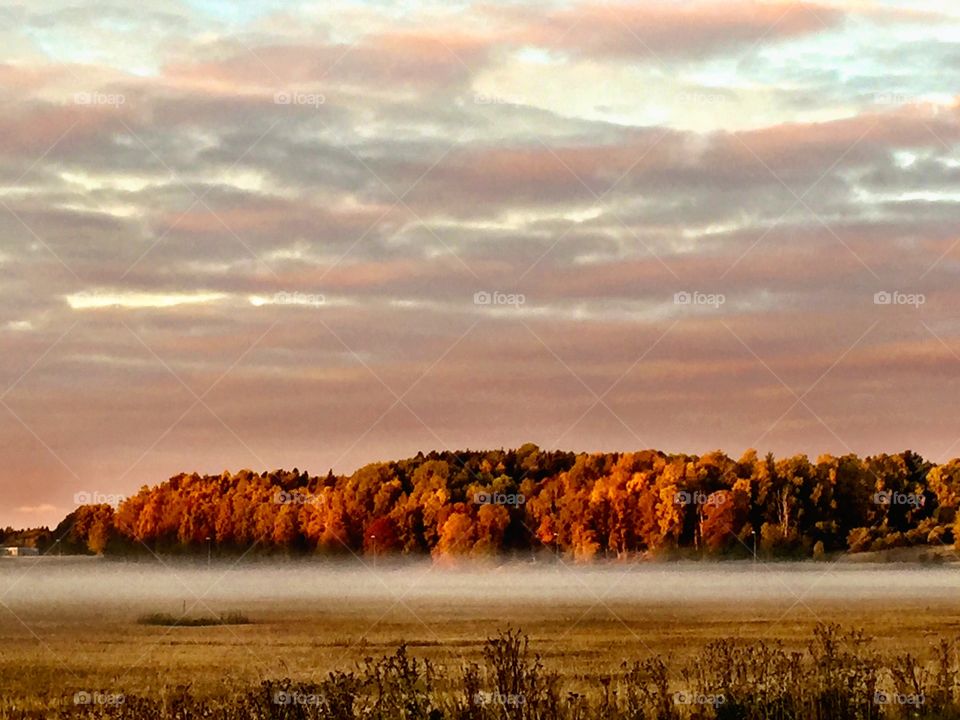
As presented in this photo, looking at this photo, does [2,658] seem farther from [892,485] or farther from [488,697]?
[892,485]

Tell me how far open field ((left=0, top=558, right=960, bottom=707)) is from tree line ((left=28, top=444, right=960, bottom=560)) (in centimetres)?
481

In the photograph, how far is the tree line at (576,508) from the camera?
306 feet

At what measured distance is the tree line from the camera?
9312cm

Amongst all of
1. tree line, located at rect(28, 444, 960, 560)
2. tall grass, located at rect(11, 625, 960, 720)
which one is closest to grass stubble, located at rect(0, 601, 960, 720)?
tall grass, located at rect(11, 625, 960, 720)

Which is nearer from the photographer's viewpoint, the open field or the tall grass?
the tall grass

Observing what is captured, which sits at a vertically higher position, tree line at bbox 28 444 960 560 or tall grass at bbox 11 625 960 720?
tree line at bbox 28 444 960 560

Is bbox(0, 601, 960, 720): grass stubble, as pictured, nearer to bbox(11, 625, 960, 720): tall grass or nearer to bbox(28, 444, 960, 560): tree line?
bbox(11, 625, 960, 720): tall grass

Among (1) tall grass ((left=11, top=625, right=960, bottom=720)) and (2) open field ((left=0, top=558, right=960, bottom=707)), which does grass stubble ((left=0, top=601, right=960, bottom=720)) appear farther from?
(2) open field ((left=0, top=558, right=960, bottom=707))

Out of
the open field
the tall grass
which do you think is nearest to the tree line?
the open field

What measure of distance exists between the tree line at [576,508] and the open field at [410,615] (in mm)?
4814

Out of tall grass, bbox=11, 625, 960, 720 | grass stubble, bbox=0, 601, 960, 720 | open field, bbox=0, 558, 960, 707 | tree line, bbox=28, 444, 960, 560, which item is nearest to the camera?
tall grass, bbox=11, 625, 960, 720

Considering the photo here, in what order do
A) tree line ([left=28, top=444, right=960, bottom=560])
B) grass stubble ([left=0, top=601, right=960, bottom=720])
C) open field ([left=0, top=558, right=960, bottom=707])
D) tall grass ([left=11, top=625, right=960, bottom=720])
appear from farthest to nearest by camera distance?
1. tree line ([left=28, top=444, right=960, bottom=560])
2. open field ([left=0, top=558, right=960, bottom=707])
3. grass stubble ([left=0, top=601, right=960, bottom=720])
4. tall grass ([left=11, top=625, right=960, bottom=720])

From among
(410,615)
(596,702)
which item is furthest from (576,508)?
(596,702)

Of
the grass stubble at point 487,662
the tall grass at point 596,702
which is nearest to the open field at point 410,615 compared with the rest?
the grass stubble at point 487,662
